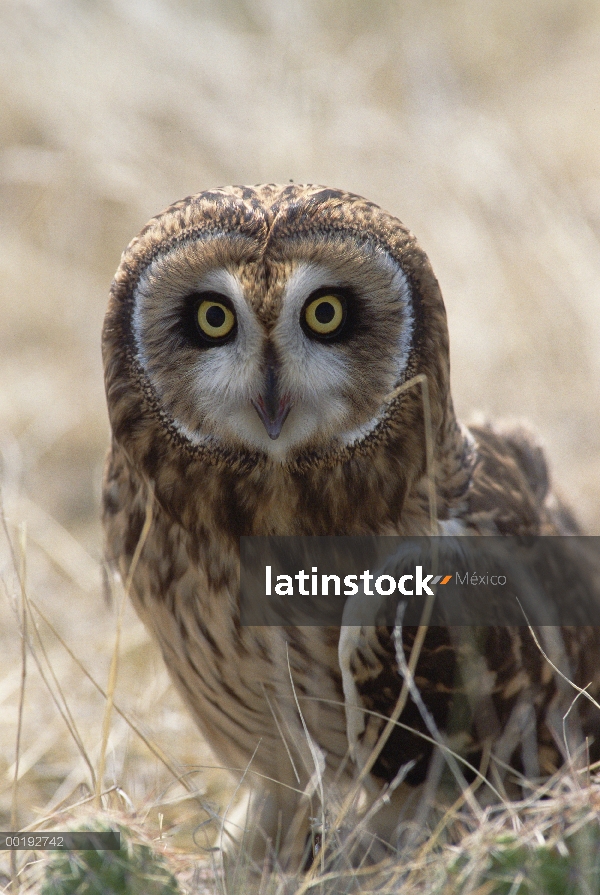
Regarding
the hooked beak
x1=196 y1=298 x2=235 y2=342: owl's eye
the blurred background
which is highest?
the blurred background

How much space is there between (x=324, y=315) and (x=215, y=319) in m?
0.18

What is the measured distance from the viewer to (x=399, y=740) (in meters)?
1.80

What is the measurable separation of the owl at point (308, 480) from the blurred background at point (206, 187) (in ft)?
4.11

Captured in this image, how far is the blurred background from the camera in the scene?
3.76 m

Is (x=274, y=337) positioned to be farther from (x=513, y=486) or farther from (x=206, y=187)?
(x=206, y=187)

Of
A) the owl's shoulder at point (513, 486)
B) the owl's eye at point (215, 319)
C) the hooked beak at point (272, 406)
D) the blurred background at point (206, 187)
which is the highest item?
the blurred background at point (206, 187)

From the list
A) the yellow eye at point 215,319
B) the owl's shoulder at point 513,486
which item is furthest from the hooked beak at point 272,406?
the owl's shoulder at point 513,486

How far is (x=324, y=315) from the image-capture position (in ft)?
5.22

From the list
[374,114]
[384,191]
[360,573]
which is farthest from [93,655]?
[374,114]

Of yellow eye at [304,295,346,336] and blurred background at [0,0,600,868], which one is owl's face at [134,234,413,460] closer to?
yellow eye at [304,295,346,336]

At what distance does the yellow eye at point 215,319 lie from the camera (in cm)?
158

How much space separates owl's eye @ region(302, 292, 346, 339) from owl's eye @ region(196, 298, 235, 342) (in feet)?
0.42

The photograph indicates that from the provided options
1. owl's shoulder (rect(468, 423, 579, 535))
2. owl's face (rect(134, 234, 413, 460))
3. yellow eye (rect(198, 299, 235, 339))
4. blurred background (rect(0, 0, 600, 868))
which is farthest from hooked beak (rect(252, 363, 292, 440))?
blurred background (rect(0, 0, 600, 868))

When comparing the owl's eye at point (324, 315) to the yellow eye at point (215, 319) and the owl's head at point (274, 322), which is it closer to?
the owl's head at point (274, 322)
